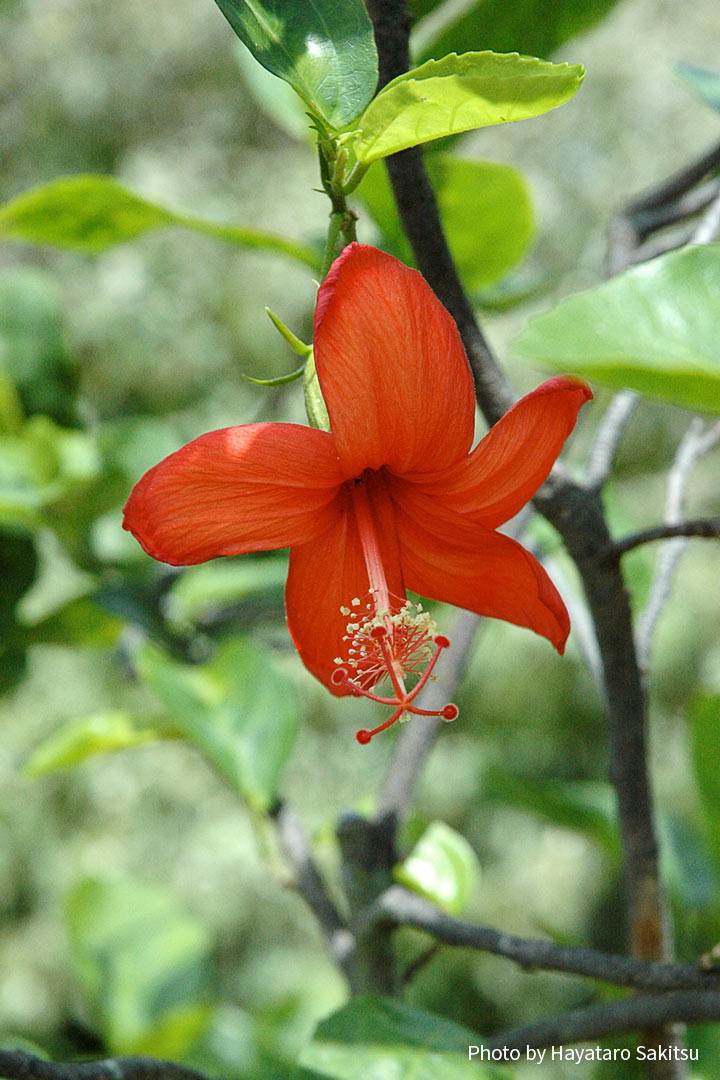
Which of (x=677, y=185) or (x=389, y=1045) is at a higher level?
(x=677, y=185)

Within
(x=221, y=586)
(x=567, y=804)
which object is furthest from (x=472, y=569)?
(x=221, y=586)

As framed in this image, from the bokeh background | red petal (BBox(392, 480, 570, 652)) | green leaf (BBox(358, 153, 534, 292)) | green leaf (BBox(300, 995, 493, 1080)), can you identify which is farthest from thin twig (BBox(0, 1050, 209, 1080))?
the bokeh background

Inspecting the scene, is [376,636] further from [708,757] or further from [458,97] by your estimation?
[708,757]

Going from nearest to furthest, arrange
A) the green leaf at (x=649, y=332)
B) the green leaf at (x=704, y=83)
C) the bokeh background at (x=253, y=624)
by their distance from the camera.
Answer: the green leaf at (x=649, y=332), the green leaf at (x=704, y=83), the bokeh background at (x=253, y=624)

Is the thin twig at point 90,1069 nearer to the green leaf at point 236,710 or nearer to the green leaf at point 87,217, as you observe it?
the green leaf at point 236,710

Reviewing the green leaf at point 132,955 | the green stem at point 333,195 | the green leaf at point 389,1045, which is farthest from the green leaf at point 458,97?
the green leaf at point 132,955

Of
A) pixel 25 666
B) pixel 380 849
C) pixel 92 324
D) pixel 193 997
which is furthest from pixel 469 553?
pixel 92 324
